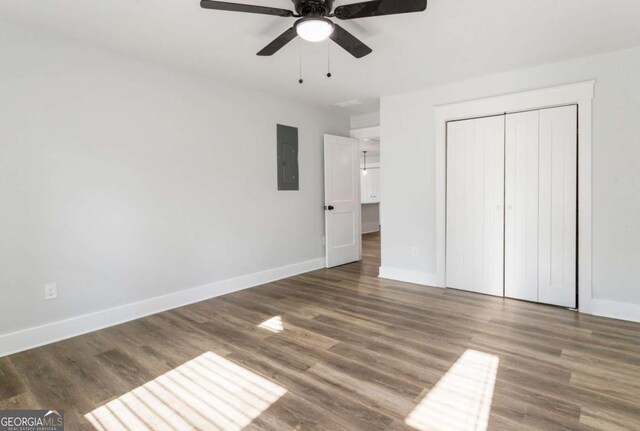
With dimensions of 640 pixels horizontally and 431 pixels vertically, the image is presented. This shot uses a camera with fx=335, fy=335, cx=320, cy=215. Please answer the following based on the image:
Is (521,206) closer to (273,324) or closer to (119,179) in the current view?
(273,324)

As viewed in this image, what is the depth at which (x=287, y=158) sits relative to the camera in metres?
4.79

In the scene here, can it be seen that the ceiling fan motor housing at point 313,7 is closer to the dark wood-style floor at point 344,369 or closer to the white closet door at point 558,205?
the dark wood-style floor at point 344,369

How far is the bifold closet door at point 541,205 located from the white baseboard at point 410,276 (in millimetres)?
846

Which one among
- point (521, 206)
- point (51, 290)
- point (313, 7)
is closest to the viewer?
point (313, 7)

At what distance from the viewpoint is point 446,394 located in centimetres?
200

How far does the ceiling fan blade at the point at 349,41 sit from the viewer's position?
2.22 metres

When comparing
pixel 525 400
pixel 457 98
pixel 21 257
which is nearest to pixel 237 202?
pixel 21 257

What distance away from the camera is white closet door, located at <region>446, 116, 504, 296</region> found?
3.83 m

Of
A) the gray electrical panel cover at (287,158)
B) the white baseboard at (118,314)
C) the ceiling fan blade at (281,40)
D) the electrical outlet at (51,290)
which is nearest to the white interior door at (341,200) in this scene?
the gray electrical panel cover at (287,158)

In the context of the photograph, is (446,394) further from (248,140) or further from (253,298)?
(248,140)

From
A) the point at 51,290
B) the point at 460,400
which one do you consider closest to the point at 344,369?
the point at 460,400

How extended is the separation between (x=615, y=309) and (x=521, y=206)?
1.27 metres

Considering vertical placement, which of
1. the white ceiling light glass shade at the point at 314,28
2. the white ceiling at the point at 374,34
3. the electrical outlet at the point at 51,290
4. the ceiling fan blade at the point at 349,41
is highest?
the white ceiling at the point at 374,34

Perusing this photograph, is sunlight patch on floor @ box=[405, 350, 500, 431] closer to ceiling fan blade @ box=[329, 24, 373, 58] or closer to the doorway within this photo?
the doorway
